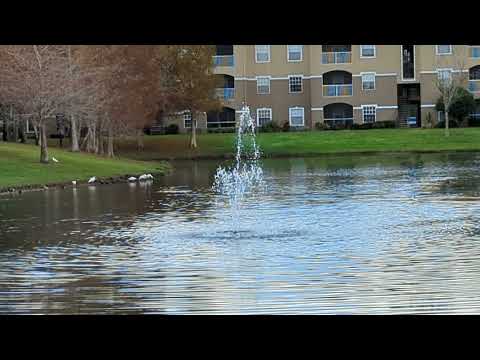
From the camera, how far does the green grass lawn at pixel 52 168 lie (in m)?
33.8

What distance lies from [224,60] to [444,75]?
16526mm

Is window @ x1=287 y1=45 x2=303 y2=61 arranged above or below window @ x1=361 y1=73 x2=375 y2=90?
above

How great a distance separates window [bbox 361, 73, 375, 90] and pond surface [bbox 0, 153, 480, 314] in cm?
4385

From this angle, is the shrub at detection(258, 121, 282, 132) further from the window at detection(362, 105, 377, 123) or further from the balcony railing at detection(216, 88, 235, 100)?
the window at detection(362, 105, 377, 123)

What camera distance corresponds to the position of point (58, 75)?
129 feet

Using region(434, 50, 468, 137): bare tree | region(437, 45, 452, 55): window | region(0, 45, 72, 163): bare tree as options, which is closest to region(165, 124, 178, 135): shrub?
region(434, 50, 468, 137): bare tree

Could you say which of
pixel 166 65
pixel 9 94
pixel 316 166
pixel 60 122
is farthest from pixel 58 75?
pixel 166 65

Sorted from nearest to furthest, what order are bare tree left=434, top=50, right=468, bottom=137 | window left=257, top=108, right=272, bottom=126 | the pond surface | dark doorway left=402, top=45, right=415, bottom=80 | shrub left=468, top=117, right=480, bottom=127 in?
the pond surface, bare tree left=434, top=50, right=468, bottom=137, shrub left=468, top=117, right=480, bottom=127, dark doorway left=402, top=45, right=415, bottom=80, window left=257, top=108, right=272, bottom=126

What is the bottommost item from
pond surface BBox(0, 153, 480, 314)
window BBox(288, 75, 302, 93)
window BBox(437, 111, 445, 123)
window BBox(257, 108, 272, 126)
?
pond surface BBox(0, 153, 480, 314)

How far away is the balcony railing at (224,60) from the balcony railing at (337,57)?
23.0 feet

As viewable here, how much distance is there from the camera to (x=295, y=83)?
75500 mm

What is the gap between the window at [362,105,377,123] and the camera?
7406 centimetres
